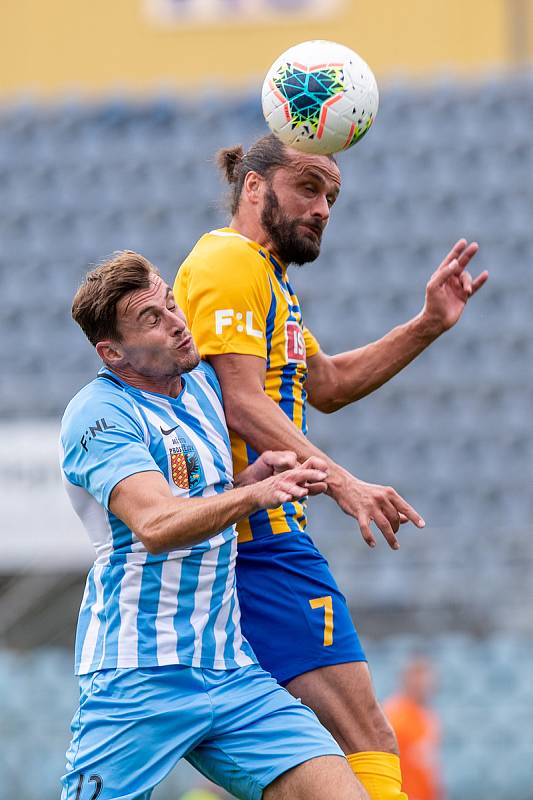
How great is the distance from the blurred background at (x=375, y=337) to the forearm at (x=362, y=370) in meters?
5.23

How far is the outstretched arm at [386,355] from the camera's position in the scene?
16.8 feet

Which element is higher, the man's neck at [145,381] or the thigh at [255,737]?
the man's neck at [145,381]

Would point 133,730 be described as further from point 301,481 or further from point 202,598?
point 301,481

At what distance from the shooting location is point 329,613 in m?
4.49

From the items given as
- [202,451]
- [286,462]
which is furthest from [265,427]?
[286,462]

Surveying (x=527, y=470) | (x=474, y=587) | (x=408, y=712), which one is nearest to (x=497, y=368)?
(x=527, y=470)

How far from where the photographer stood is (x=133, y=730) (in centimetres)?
399

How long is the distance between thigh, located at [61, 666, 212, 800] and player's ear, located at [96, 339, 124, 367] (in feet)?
3.09

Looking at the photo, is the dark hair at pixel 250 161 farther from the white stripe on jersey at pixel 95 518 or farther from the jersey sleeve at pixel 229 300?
the white stripe on jersey at pixel 95 518

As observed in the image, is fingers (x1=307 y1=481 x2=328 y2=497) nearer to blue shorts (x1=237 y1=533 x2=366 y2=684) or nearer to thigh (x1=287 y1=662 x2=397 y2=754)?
blue shorts (x1=237 y1=533 x2=366 y2=684)

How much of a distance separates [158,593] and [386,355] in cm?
163

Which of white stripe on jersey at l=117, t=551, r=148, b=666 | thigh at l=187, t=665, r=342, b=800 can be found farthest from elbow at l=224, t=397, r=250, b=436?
thigh at l=187, t=665, r=342, b=800

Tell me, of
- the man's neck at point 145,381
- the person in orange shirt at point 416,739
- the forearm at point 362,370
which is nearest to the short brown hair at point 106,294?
the man's neck at point 145,381

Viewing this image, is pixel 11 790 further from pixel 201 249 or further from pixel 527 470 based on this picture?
pixel 201 249
